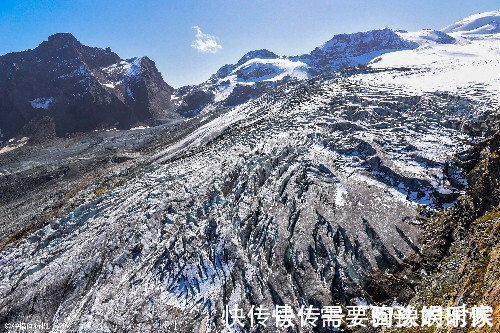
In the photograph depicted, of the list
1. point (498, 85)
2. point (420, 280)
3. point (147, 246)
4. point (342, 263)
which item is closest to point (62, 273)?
point (147, 246)

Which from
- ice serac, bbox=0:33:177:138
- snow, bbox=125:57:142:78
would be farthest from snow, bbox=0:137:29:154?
snow, bbox=125:57:142:78

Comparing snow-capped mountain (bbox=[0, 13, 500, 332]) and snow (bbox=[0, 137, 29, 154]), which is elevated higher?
snow (bbox=[0, 137, 29, 154])

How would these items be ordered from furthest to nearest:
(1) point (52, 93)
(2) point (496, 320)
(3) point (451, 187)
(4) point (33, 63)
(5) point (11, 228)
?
(4) point (33, 63)
(1) point (52, 93)
(5) point (11, 228)
(3) point (451, 187)
(2) point (496, 320)

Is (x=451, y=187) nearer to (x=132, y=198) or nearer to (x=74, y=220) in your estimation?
(x=132, y=198)
